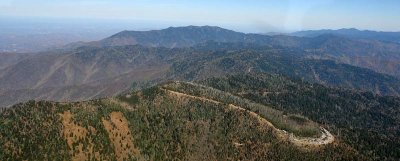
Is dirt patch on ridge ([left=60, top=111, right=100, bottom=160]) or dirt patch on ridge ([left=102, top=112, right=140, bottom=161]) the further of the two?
dirt patch on ridge ([left=102, top=112, right=140, bottom=161])

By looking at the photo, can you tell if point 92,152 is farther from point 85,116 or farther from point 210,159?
point 210,159

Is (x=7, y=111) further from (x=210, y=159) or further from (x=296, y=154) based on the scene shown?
(x=296, y=154)

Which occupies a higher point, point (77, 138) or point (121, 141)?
point (77, 138)

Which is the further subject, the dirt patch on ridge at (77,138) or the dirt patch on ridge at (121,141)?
the dirt patch on ridge at (121,141)

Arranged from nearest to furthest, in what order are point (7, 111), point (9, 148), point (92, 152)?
point (9, 148), point (92, 152), point (7, 111)

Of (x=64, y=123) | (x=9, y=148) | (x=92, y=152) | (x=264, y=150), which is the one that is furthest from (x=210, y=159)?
(x=9, y=148)

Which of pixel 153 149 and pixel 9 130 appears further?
pixel 153 149

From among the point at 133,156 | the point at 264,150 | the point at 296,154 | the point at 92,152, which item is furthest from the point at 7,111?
the point at 296,154

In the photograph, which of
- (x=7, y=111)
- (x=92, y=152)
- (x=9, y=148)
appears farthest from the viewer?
(x=7, y=111)

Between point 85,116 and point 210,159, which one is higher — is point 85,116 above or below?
above

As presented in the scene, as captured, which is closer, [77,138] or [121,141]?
[77,138]
